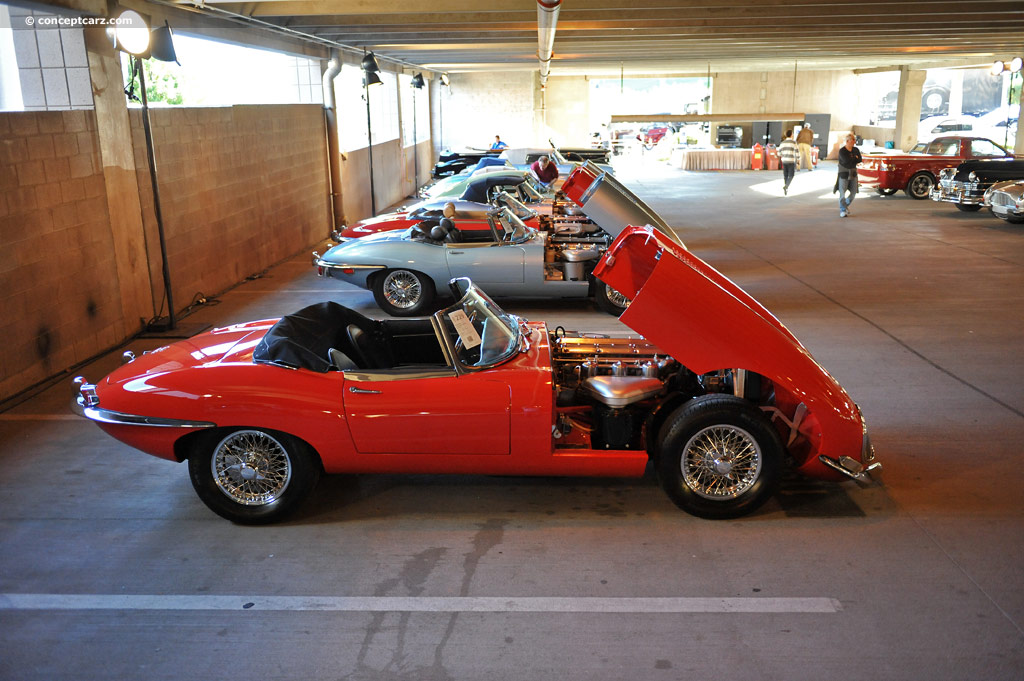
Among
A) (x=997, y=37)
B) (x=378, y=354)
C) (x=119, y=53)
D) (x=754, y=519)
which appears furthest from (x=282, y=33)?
(x=997, y=37)

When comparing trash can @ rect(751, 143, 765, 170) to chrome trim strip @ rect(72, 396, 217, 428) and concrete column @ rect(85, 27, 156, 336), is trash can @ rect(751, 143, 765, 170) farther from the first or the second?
chrome trim strip @ rect(72, 396, 217, 428)

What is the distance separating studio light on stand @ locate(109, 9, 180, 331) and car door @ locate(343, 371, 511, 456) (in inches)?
213

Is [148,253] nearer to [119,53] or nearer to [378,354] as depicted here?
[119,53]

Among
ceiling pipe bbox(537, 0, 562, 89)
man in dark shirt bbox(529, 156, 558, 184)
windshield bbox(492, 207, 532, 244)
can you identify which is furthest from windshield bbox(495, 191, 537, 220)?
man in dark shirt bbox(529, 156, 558, 184)

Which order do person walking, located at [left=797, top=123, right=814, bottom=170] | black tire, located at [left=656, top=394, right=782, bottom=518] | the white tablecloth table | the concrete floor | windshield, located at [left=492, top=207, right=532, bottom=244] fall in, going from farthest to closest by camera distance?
the white tablecloth table, person walking, located at [left=797, top=123, right=814, bottom=170], windshield, located at [left=492, top=207, right=532, bottom=244], black tire, located at [left=656, top=394, right=782, bottom=518], the concrete floor

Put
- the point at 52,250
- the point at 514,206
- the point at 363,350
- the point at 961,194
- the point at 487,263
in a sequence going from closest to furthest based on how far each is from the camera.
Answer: the point at 363,350
the point at 52,250
the point at 487,263
the point at 514,206
the point at 961,194

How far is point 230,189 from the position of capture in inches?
474

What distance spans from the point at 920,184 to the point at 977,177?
3835 mm

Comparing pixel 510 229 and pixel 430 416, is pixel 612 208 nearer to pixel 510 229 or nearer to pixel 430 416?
pixel 510 229

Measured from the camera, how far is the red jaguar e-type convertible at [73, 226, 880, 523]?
15.5 feet

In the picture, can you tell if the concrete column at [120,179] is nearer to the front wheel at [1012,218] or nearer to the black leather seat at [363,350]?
the black leather seat at [363,350]

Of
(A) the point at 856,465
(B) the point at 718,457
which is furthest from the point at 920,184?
(B) the point at 718,457

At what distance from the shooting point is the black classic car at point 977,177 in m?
18.6

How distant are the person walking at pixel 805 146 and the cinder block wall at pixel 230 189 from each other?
20427 millimetres
